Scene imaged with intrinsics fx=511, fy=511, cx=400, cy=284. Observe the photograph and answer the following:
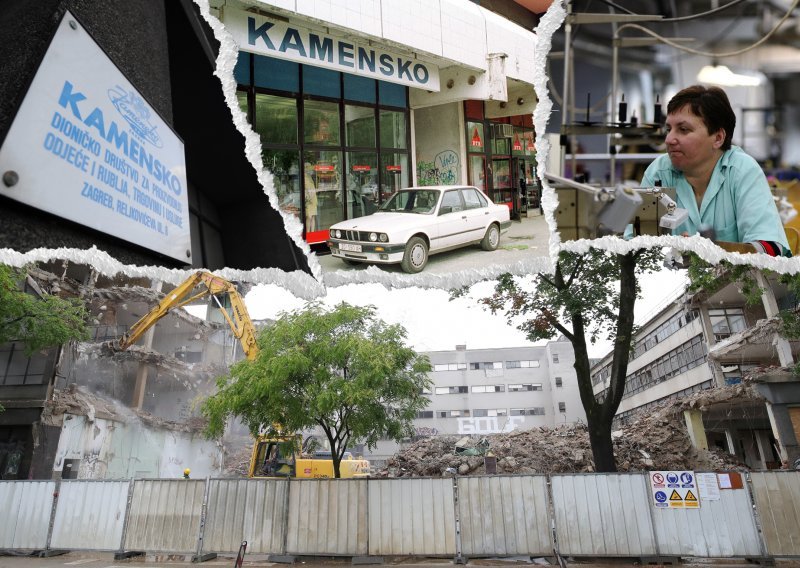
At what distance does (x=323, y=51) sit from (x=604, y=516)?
7.08 meters

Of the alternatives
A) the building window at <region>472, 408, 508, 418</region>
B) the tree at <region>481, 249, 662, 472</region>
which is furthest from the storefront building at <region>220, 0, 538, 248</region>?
the building window at <region>472, 408, 508, 418</region>

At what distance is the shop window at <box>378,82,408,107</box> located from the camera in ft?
4.89

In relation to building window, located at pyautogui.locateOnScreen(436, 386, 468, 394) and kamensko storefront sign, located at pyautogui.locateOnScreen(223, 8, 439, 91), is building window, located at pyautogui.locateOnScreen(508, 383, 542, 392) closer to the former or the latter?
building window, located at pyautogui.locateOnScreen(436, 386, 468, 394)

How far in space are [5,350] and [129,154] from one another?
6.55 m

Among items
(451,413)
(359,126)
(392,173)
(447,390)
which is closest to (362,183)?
(392,173)

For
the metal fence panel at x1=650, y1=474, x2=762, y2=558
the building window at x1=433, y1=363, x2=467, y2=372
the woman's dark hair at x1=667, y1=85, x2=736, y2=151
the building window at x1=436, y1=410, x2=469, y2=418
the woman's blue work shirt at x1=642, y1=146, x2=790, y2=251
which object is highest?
the building window at x1=433, y1=363, x2=467, y2=372

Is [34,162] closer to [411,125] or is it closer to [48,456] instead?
[411,125]

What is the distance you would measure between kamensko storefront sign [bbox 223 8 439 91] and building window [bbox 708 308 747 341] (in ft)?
30.0

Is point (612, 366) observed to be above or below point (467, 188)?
above

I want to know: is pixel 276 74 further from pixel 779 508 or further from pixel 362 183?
pixel 779 508

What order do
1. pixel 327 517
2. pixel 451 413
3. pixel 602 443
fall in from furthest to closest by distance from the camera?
pixel 451 413 → pixel 602 443 → pixel 327 517

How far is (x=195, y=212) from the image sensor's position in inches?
57.7

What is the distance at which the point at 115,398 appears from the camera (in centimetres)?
1089

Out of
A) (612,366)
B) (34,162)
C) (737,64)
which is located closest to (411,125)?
(737,64)
